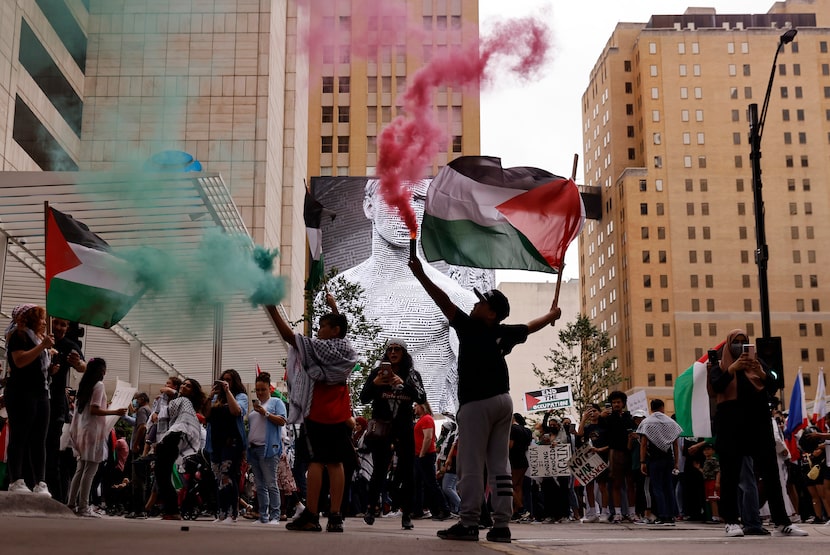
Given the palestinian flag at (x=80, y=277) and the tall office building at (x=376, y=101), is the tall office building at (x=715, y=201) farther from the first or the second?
the palestinian flag at (x=80, y=277)

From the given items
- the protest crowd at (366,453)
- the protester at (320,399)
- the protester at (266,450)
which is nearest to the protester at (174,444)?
the protest crowd at (366,453)

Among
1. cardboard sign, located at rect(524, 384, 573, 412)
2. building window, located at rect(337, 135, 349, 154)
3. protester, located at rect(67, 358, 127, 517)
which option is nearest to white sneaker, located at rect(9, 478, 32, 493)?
protester, located at rect(67, 358, 127, 517)

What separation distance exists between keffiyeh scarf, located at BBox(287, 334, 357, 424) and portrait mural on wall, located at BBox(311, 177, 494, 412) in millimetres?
40192

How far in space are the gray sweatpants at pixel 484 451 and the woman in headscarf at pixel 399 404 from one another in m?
1.97

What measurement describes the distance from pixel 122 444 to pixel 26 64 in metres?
21.6

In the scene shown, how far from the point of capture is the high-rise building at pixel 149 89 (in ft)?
101

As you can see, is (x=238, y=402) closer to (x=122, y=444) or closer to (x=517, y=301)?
(x=122, y=444)

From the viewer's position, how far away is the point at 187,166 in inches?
982

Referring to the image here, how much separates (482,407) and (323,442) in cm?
145

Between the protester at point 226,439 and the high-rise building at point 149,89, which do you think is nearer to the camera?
the protester at point 226,439

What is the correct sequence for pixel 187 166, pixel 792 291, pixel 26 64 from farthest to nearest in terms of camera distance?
pixel 792 291, pixel 26 64, pixel 187 166

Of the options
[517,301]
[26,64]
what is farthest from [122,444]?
[517,301]

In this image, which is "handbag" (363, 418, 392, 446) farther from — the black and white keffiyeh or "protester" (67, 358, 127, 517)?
the black and white keffiyeh

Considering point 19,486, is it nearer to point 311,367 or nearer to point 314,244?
point 311,367
